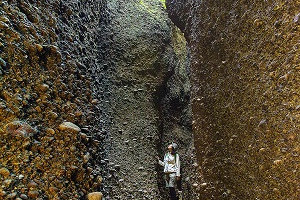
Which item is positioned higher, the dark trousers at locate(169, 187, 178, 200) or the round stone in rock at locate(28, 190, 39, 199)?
the round stone in rock at locate(28, 190, 39, 199)

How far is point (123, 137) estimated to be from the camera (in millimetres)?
4344

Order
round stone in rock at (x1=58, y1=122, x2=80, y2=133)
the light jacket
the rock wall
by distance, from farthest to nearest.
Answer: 1. the light jacket
2. the rock wall
3. round stone in rock at (x1=58, y1=122, x2=80, y2=133)

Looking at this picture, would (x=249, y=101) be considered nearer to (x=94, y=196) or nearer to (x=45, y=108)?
(x=94, y=196)

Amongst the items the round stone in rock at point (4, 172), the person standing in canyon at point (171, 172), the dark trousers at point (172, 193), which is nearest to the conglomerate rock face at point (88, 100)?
the round stone in rock at point (4, 172)

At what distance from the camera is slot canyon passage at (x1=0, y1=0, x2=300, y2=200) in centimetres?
208

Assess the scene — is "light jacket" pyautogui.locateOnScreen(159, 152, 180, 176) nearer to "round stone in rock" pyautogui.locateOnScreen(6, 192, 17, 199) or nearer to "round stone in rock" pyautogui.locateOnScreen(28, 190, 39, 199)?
"round stone in rock" pyautogui.locateOnScreen(28, 190, 39, 199)

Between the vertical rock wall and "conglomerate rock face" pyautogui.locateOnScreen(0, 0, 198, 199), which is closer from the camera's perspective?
the vertical rock wall

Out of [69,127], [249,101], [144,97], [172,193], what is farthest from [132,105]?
[249,101]

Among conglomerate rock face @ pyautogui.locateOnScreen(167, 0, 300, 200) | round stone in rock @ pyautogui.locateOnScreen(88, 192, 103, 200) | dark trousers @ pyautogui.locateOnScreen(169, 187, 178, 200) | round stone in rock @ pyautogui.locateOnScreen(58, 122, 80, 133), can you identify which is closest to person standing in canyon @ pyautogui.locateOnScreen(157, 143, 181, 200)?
dark trousers @ pyautogui.locateOnScreen(169, 187, 178, 200)

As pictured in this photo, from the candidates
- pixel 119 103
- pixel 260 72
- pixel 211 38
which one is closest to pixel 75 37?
pixel 119 103

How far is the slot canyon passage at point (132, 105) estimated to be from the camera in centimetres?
208

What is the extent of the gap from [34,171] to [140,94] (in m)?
3.47

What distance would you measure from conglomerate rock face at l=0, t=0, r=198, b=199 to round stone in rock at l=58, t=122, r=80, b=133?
0.02 metres

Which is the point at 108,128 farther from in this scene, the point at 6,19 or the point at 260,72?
the point at 260,72
